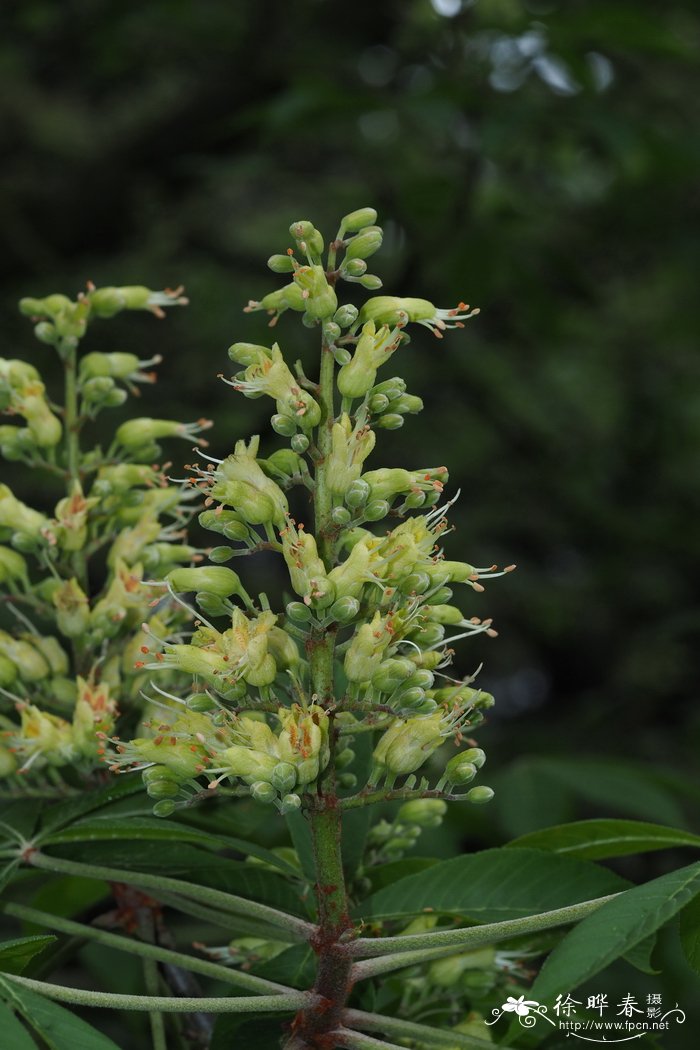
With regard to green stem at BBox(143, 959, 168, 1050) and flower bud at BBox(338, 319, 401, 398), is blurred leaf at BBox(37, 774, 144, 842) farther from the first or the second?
flower bud at BBox(338, 319, 401, 398)

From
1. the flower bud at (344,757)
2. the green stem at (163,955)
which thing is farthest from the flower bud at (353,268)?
the green stem at (163,955)

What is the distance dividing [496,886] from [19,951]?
756 mm

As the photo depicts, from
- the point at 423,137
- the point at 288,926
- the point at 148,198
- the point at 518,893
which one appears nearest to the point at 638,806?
the point at 518,893

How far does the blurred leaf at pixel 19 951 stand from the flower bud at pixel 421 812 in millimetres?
702

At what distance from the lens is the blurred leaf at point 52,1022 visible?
1.58 metres

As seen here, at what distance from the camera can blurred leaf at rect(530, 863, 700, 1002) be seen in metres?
1.45

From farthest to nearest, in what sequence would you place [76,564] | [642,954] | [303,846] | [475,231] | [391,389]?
[475,231] < [76,564] < [303,846] < [391,389] < [642,954]

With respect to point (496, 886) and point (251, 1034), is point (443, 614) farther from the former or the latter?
point (251, 1034)

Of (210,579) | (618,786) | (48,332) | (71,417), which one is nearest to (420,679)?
(210,579)

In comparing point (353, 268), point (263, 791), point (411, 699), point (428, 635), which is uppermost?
point (353, 268)

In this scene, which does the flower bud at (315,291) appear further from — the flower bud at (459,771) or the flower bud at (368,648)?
the flower bud at (459,771)

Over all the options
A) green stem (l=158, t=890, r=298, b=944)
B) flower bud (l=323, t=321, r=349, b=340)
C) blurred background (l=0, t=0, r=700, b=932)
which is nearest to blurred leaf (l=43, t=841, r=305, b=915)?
green stem (l=158, t=890, r=298, b=944)

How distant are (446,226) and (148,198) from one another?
2.00m

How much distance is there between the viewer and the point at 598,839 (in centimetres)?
211
